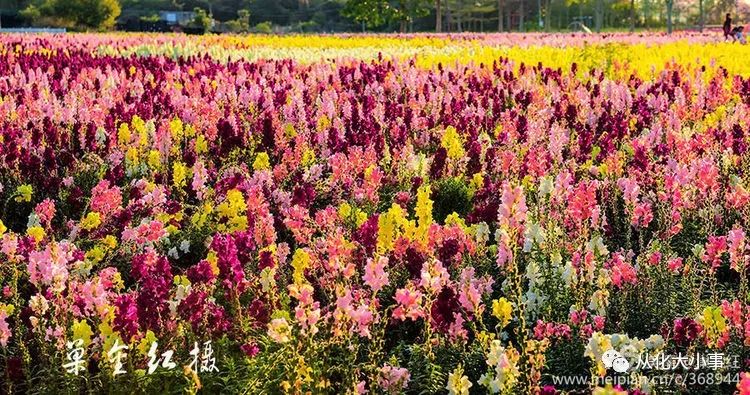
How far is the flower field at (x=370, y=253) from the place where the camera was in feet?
10.2

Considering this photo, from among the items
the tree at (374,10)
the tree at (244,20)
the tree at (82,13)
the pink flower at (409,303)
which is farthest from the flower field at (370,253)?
the tree at (244,20)

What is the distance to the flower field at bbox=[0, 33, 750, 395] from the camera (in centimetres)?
311

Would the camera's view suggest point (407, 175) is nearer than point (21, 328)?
No

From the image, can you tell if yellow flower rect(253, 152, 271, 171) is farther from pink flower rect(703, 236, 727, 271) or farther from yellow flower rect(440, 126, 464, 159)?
pink flower rect(703, 236, 727, 271)

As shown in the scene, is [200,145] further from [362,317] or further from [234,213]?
[362,317]

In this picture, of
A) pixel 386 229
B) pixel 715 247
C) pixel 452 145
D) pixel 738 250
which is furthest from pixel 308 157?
pixel 738 250

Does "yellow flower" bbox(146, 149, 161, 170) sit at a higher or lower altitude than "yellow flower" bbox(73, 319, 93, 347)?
higher

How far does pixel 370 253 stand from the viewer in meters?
4.04

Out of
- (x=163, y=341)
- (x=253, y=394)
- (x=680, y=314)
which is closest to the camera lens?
(x=253, y=394)

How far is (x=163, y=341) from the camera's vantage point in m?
3.37

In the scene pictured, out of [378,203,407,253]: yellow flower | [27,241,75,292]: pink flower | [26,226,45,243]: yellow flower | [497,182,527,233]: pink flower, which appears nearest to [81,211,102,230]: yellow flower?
[26,226,45,243]: yellow flower

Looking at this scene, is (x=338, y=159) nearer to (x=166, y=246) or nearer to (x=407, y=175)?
(x=407, y=175)

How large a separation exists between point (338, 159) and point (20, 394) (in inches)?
112

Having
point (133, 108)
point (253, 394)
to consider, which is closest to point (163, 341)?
point (253, 394)
